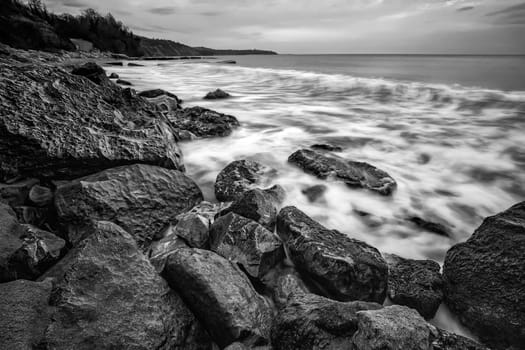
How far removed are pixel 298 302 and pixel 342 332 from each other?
1.11 ft

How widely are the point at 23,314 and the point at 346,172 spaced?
11.8 ft

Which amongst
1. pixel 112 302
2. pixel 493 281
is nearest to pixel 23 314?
pixel 112 302

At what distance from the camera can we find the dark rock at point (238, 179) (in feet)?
11.5

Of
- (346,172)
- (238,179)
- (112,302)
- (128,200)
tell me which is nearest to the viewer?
(112,302)

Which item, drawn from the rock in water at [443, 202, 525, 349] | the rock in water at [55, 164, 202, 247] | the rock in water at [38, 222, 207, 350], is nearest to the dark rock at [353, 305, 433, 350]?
the rock in water at [443, 202, 525, 349]

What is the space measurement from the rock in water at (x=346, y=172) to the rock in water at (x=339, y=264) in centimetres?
150

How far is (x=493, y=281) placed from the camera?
6.78 ft

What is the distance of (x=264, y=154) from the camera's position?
5219 mm

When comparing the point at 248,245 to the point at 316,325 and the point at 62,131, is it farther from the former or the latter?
the point at 62,131

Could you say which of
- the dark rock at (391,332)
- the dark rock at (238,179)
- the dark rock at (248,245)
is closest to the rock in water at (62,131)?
the dark rock at (238,179)

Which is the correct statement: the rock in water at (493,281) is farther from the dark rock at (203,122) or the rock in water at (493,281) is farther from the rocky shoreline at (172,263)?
the dark rock at (203,122)

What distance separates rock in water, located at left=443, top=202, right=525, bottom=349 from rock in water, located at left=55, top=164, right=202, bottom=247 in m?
2.55

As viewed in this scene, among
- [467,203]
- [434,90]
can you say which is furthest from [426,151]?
[434,90]

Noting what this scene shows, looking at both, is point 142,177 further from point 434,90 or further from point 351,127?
point 434,90
